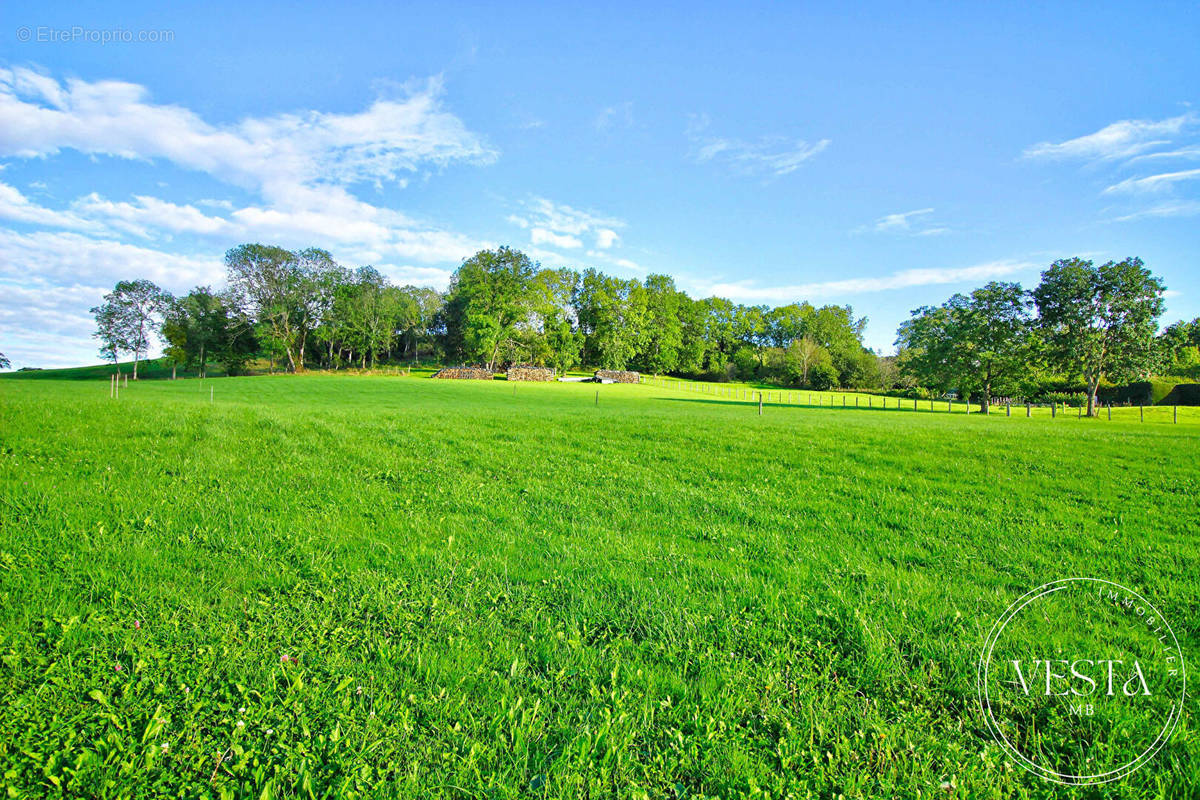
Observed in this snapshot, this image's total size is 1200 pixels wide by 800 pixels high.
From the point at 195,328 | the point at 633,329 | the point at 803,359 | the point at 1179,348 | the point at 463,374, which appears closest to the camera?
the point at 1179,348

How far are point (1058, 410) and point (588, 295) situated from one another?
83.3 m

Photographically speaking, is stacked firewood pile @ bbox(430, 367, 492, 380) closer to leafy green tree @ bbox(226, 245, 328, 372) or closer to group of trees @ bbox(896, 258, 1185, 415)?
leafy green tree @ bbox(226, 245, 328, 372)

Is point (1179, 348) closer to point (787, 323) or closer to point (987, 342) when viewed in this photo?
point (987, 342)

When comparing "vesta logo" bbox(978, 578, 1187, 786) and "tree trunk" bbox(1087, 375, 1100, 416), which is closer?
"vesta logo" bbox(978, 578, 1187, 786)

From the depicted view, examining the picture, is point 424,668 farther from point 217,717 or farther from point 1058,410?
point 1058,410

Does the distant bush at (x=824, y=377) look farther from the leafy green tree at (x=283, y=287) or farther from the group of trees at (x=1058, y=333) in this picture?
the leafy green tree at (x=283, y=287)

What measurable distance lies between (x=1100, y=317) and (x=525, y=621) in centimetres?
7582

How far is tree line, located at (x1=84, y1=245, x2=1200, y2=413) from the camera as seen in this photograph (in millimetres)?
53281

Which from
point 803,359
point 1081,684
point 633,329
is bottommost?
point 1081,684

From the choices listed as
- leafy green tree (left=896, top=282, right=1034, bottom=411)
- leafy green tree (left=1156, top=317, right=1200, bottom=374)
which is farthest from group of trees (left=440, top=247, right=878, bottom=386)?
leafy green tree (left=896, top=282, right=1034, bottom=411)

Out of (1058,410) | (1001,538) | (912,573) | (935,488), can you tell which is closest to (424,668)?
(912,573)

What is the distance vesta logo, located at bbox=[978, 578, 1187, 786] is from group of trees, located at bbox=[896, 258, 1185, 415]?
193ft

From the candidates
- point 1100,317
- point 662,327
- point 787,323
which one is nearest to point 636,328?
point 662,327

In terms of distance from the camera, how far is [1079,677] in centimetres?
398
